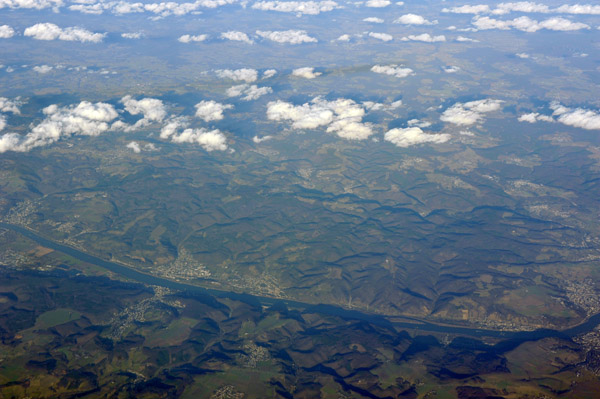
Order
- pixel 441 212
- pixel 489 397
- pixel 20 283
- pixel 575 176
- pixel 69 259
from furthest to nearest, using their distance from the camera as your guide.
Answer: pixel 575 176 < pixel 441 212 < pixel 69 259 < pixel 20 283 < pixel 489 397

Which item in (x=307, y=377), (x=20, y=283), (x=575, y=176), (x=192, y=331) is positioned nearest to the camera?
(x=307, y=377)

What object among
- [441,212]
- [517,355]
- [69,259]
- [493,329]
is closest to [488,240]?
[441,212]

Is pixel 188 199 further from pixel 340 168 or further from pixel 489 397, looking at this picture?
pixel 489 397

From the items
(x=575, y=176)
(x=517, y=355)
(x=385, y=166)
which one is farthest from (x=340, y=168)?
(x=517, y=355)

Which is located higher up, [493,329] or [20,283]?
[20,283]

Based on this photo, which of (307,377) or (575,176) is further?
(575,176)

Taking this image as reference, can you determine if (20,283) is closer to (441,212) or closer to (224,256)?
(224,256)
